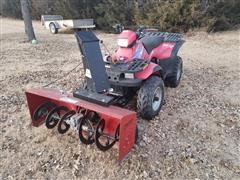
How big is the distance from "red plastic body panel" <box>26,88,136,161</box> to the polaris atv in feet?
1.49

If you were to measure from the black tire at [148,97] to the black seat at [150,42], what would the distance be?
1.93 ft

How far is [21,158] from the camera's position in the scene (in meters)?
2.73

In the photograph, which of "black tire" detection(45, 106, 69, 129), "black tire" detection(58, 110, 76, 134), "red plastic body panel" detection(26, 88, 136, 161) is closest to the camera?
"red plastic body panel" detection(26, 88, 136, 161)

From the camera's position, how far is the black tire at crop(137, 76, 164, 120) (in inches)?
118

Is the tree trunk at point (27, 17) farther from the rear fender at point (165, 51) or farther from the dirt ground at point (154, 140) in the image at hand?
the rear fender at point (165, 51)

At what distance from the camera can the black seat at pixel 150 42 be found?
3611 millimetres

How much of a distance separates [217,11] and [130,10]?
320 cm

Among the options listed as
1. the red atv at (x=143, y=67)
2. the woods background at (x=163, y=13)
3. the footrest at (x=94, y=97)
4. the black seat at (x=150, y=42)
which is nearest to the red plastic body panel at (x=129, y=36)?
the red atv at (x=143, y=67)

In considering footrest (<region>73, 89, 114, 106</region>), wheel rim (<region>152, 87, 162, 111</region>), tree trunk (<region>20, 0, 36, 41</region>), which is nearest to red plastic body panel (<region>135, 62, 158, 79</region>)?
wheel rim (<region>152, 87, 162, 111</region>)

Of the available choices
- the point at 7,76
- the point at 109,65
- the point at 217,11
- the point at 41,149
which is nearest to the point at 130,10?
the point at 217,11

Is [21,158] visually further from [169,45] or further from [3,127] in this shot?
[169,45]

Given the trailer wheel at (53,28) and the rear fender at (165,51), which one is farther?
the trailer wheel at (53,28)

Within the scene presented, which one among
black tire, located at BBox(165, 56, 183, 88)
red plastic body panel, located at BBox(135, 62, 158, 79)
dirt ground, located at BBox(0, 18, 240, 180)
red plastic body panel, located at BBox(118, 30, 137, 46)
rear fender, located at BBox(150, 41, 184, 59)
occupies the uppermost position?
red plastic body panel, located at BBox(118, 30, 137, 46)

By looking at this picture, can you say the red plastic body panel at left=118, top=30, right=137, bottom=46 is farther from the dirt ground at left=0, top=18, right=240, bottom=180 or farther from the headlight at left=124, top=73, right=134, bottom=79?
the dirt ground at left=0, top=18, right=240, bottom=180
